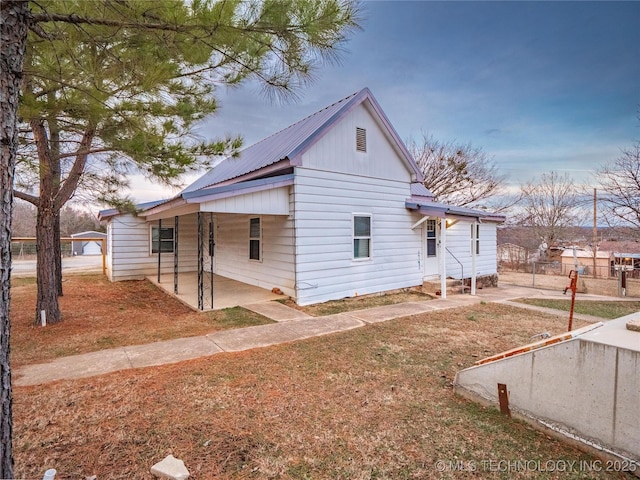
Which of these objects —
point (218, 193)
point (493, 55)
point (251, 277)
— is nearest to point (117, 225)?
point (251, 277)

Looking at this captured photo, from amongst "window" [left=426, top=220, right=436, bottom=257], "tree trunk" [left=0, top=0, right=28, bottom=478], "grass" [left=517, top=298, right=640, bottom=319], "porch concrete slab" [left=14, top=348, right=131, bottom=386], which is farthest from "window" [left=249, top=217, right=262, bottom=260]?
"grass" [left=517, top=298, right=640, bottom=319]

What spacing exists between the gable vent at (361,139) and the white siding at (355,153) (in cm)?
12

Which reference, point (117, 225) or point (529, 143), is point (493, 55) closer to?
point (529, 143)

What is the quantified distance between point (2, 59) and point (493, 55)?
14.9 meters

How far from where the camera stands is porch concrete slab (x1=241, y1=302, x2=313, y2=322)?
22.8 feet

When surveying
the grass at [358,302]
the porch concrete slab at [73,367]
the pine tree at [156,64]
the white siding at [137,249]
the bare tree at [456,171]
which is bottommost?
the grass at [358,302]

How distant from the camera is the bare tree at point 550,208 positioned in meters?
25.4

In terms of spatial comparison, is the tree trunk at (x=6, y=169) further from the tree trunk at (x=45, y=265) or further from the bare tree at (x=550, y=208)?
the bare tree at (x=550, y=208)

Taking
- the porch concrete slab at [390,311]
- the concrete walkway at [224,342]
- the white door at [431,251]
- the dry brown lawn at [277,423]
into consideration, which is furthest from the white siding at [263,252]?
the white door at [431,251]

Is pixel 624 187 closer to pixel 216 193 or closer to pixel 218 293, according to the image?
pixel 216 193

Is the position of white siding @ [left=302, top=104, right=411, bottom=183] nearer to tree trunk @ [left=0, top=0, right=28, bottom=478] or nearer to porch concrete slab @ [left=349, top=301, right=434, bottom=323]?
porch concrete slab @ [left=349, top=301, right=434, bottom=323]

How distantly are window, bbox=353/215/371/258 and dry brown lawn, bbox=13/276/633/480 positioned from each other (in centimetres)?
487

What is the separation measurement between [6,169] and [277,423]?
9.32ft

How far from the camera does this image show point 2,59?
1851 millimetres
